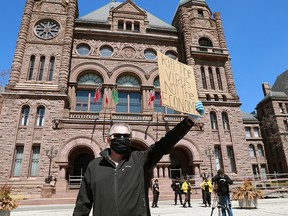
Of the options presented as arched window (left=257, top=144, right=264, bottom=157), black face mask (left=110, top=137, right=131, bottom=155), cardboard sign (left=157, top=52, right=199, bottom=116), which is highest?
arched window (left=257, top=144, right=264, bottom=157)

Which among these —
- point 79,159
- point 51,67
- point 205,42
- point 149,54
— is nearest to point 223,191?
point 79,159

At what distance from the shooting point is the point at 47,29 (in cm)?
2347

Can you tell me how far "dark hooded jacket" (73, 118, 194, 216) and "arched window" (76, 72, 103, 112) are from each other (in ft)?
69.6

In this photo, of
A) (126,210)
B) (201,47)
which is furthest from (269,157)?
(126,210)

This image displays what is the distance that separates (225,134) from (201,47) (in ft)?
33.9

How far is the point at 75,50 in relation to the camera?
80.0 feet

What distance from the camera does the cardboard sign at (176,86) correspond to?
3.09m

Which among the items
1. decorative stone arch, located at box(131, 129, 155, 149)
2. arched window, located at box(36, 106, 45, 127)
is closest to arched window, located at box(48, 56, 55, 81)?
arched window, located at box(36, 106, 45, 127)

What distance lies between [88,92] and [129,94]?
4471 millimetres

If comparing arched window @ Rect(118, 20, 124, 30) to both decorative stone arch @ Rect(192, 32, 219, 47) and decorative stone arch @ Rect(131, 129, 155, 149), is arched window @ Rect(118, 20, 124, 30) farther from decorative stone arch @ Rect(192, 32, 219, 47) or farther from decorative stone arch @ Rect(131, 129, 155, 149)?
decorative stone arch @ Rect(131, 129, 155, 149)

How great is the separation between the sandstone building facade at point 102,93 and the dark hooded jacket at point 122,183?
52.7ft

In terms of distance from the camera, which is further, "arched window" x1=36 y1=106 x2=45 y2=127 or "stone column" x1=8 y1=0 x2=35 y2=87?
"stone column" x1=8 y1=0 x2=35 y2=87

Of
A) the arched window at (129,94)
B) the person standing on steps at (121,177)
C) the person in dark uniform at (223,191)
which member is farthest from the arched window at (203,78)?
the person standing on steps at (121,177)

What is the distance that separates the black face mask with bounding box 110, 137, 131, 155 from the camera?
2484mm
